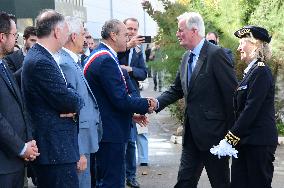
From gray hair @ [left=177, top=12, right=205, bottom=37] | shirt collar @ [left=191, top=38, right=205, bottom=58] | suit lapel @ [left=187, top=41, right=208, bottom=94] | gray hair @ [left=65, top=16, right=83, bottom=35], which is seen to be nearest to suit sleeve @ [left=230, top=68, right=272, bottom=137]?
suit lapel @ [left=187, top=41, right=208, bottom=94]

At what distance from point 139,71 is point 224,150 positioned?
2.56 meters

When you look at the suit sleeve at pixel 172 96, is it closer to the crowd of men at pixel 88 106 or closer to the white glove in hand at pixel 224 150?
the crowd of men at pixel 88 106

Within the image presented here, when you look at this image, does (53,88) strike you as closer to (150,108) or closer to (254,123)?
(150,108)

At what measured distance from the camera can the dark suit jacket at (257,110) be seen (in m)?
4.53

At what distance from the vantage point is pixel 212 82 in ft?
16.5

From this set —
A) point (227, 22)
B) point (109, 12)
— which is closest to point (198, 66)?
point (227, 22)

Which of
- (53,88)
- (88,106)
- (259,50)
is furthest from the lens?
(259,50)

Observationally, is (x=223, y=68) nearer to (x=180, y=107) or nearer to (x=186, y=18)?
(x=186, y=18)

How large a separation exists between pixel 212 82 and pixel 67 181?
1.74 meters

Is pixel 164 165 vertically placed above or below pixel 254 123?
below

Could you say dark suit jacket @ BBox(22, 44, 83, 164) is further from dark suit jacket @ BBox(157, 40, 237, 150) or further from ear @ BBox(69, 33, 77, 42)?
dark suit jacket @ BBox(157, 40, 237, 150)

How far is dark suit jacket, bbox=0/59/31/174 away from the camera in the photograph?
3717mm

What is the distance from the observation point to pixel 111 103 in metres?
5.07

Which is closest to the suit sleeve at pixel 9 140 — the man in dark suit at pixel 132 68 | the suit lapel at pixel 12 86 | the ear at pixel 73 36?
the suit lapel at pixel 12 86
